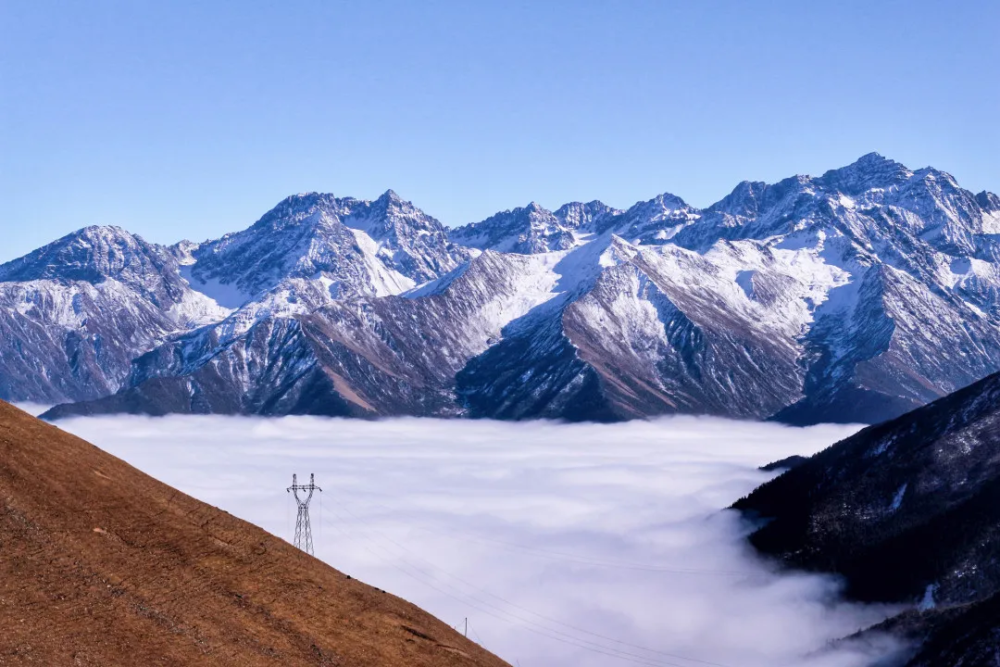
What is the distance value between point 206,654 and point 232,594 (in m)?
11.8

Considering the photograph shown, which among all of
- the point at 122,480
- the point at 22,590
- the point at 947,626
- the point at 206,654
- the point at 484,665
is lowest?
the point at 947,626

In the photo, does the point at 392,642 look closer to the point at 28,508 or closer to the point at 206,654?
the point at 206,654

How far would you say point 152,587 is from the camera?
330ft

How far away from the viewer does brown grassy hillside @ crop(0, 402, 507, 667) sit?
91.6 metres

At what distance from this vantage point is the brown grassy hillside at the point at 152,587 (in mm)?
91562

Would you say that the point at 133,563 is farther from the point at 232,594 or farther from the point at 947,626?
the point at 947,626

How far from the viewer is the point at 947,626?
194750 mm

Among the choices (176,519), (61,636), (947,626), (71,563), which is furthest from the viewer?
(947,626)

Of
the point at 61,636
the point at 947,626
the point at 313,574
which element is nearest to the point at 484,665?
the point at 313,574

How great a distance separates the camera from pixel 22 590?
92562mm

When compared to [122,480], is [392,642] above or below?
below

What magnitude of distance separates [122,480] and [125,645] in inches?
1254

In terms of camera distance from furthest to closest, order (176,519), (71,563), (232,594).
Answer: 1. (176,519)
2. (232,594)
3. (71,563)

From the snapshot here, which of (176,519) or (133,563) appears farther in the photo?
(176,519)
